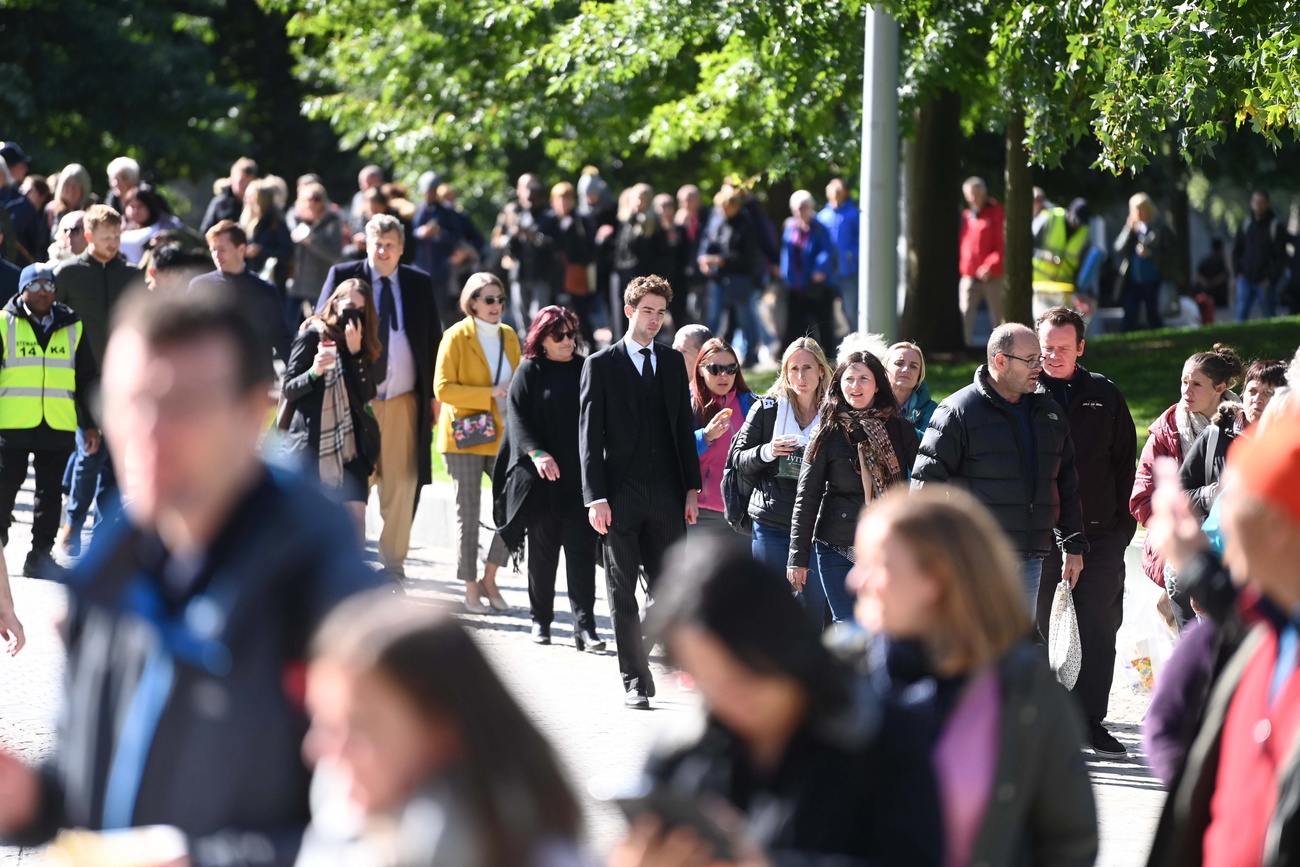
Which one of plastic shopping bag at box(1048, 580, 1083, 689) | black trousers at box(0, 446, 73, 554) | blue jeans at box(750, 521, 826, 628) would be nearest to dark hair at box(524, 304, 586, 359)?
blue jeans at box(750, 521, 826, 628)

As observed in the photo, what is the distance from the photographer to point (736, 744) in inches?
109

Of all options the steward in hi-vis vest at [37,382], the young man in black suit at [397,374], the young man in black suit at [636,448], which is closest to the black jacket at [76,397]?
the steward in hi-vis vest at [37,382]

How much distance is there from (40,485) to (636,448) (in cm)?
411

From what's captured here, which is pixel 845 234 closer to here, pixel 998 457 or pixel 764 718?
pixel 998 457

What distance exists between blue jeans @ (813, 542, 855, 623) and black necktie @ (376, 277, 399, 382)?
359 centimetres

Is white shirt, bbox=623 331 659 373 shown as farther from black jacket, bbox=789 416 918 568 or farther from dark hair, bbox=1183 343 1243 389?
dark hair, bbox=1183 343 1243 389

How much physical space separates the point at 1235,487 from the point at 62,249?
34.0 feet

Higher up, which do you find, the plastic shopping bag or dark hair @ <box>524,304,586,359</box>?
dark hair @ <box>524,304,586,359</box>

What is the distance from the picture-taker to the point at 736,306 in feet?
64.5

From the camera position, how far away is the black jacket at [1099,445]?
8.04 metres

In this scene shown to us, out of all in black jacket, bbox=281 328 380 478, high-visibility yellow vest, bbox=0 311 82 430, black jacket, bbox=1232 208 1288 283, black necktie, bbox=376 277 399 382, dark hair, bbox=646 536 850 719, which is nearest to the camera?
dark hair, bbox=646 536 850 719

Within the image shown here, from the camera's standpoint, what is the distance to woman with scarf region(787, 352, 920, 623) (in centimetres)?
801

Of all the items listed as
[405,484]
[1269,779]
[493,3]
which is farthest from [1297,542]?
[493,3]

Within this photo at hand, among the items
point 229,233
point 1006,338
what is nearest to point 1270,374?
point 1006,338
